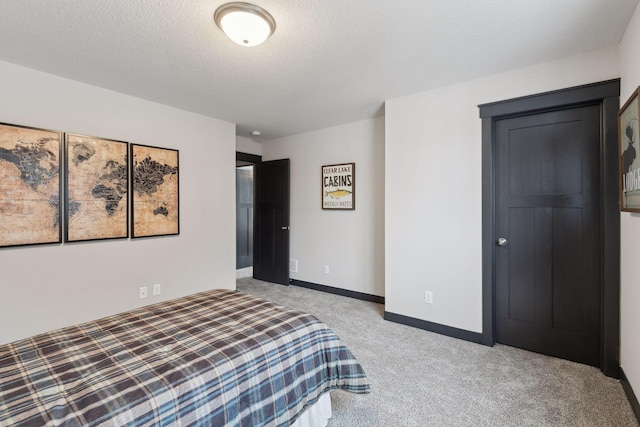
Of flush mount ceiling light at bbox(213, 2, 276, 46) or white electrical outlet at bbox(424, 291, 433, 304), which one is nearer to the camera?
→ flush mount ceiling light at bbox(213, 2, 276, 46)

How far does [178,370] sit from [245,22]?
1.89m

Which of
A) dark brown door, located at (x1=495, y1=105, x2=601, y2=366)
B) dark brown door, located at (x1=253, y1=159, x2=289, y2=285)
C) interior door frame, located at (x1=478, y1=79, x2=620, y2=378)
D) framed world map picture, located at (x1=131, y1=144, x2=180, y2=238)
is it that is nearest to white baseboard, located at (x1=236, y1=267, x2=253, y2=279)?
dark brown door, located at (x1=253, y1=159, x2=289, y2=285)

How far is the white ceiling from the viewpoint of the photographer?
1753mm

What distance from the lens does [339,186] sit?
13.9 feet

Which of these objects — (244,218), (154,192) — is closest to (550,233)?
(154,192)

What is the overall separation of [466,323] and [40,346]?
3078mm

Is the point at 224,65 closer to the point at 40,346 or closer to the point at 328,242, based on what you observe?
the point at 40,346

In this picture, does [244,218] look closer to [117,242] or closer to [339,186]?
[339,186]

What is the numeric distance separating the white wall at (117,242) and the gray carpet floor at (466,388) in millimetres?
2165

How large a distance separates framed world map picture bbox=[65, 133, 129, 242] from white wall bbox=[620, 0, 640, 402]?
4154 millimetres

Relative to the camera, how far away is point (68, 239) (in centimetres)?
266

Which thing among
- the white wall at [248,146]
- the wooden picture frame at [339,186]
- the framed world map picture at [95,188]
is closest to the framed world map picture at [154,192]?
the framed world map picture at [95,188]

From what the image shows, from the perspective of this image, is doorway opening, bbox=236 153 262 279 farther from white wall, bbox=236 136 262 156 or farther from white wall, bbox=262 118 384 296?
white wall, bbox=262 118 384 296

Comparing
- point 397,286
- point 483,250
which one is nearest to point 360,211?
point 397,286
